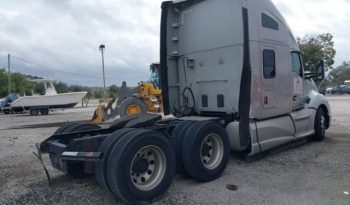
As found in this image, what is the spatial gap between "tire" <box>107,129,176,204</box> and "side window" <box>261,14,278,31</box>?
135 inches

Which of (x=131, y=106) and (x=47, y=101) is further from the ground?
(x=47, y=101)

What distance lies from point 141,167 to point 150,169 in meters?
0.22

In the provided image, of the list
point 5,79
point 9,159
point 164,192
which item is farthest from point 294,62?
point 5,79

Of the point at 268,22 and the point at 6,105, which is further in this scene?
the point at 6,105

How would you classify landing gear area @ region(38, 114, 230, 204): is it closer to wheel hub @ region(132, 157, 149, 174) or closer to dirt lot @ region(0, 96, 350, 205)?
wheel hub @ region(132, 157, 149, 174)

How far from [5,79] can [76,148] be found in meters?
65.4

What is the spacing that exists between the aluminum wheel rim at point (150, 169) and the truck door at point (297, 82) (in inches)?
169

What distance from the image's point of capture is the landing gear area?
4254 millimetres

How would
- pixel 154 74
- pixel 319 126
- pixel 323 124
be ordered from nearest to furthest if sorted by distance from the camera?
pixel 319 126 → pixel 323 124 → pixel 154 74

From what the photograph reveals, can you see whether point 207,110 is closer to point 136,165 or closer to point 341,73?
point 136,165

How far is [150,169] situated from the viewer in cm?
473

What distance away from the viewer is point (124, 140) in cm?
434

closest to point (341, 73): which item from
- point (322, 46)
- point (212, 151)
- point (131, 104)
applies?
point (322, 46)

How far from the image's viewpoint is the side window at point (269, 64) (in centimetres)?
677
